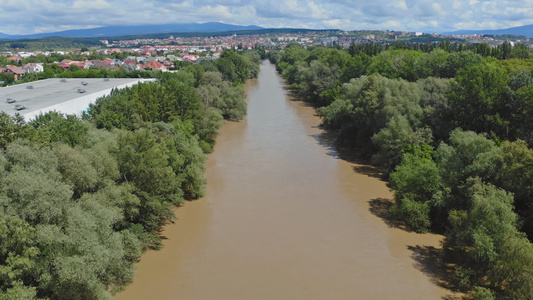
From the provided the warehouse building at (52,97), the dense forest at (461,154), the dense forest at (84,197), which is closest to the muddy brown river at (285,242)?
the dense forest at (84,197)

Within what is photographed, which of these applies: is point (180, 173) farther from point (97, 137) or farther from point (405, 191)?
point (405, 191)

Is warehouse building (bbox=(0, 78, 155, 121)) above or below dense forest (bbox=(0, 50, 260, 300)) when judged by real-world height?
above

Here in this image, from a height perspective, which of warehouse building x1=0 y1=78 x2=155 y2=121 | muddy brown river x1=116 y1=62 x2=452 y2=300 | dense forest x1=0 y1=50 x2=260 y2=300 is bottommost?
muddy brown river x1=116 y1=62 x2=452 y2=300

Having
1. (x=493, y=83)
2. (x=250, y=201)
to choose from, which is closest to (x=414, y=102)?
(x=493, y=83)

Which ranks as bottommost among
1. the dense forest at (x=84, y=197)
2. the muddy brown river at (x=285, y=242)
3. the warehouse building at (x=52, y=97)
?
the muddy brown river at (x=285, y=242)

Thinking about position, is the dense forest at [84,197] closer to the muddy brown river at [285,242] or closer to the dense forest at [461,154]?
the muddy brown river at [285,242]

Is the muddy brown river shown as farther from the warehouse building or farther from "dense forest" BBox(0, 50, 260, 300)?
the warehouse building

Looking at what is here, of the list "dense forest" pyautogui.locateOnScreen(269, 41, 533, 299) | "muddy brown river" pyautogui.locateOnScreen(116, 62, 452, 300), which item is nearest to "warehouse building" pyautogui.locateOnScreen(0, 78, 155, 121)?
"muddy brown river" pyautogui.locateOnScreen(116, 62, 452, 300)
